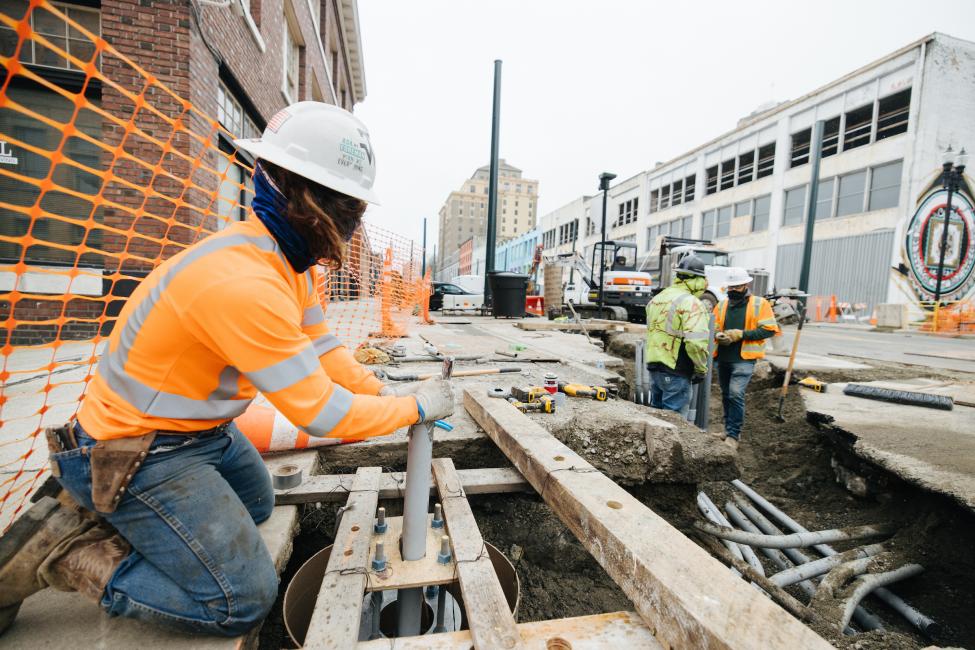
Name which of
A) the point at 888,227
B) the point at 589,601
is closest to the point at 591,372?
the point at 589,601

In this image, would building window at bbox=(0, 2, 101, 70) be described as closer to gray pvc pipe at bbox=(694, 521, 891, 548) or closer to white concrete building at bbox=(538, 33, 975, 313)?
gray pvc pipe at bbox=(694, 521, 891, 548)

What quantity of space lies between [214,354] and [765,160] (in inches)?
1257

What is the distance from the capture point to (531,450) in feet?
8.02

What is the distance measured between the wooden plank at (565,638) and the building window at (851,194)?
26757mm

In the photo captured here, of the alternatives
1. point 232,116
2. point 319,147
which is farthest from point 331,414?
point 232,116

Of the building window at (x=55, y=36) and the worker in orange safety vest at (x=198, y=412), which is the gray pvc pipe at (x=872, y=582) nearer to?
the worker in orange safety vest at (x=198, y=412)

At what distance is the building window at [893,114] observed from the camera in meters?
19.7

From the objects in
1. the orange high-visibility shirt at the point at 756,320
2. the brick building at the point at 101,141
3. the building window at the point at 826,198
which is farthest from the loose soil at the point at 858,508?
the building window at the point at 826,198

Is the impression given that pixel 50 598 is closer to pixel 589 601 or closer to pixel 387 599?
pixel 387 599

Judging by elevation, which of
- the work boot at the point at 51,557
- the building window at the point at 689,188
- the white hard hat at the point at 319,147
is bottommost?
the work boot at the point at 51,557

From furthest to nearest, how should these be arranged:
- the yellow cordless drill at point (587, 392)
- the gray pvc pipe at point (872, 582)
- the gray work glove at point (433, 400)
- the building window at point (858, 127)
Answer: the building window at point (858, 127) < the yellow cordless drill at point (587, 392) < the gray pvc pipe at point (872, 582) < the gray work glove at point (433, 400)

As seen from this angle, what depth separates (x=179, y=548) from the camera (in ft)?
4.91

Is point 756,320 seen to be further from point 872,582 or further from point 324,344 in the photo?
point 324,344

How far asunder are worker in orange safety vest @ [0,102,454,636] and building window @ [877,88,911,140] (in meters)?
26.8
